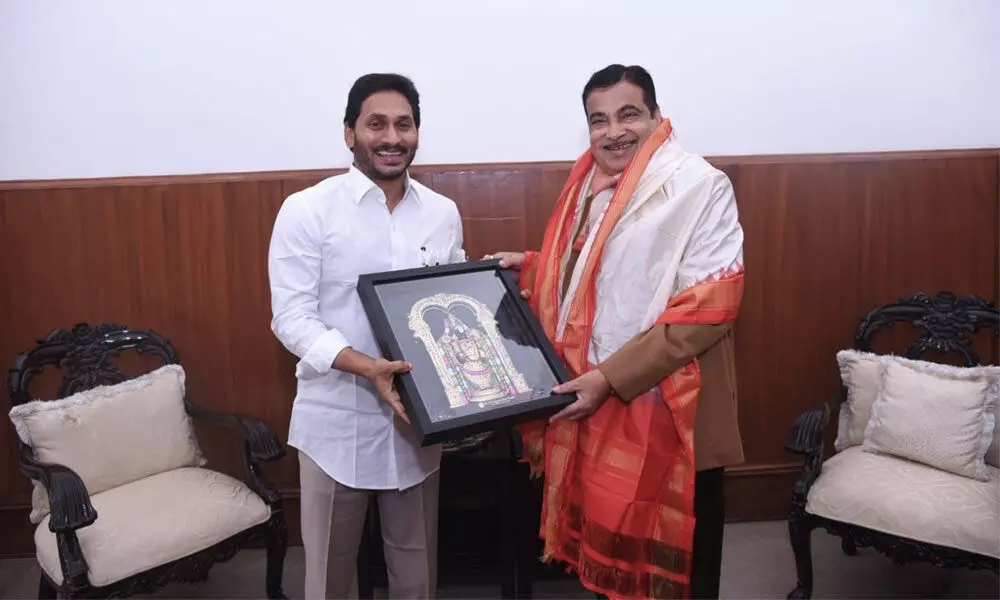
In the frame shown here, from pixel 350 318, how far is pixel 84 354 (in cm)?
141

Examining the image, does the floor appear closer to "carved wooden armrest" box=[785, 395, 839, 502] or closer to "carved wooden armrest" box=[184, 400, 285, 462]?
"carved wooden armrest" box=[785, 395, 839, 502]

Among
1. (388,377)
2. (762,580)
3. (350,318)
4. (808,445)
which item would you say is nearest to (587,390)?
(388,377)

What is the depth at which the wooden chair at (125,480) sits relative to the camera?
83.9 inches

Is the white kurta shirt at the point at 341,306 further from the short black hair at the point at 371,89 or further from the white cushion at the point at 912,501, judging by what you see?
the white cushion at the point at 912,501

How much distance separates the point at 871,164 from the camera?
2.97m

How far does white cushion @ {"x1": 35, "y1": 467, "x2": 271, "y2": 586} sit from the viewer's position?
2141mm

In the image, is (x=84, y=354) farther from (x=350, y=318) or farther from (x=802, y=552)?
(x=802, y=552)

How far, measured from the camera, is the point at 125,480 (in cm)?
246

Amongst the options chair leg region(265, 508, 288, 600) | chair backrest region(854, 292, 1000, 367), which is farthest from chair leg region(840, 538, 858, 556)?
chair leg region(265, 508, 288, 600)

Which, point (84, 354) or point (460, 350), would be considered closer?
point (460, 350)

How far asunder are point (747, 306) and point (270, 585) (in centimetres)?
209

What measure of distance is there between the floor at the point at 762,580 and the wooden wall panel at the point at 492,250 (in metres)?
0.24

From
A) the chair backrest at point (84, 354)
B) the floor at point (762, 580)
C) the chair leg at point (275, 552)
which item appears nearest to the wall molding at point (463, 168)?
the chair backrest at point (84, 354)

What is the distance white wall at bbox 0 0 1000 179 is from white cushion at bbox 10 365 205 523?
85cm
